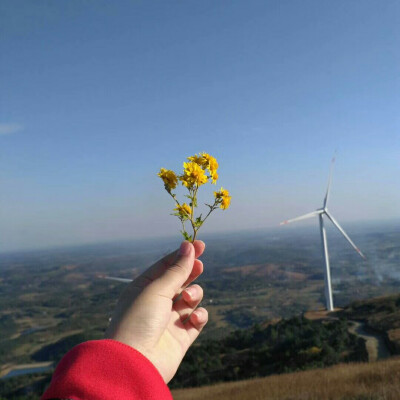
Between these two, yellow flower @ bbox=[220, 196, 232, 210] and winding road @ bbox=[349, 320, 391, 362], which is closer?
yellow flower @ bbox=[220, 196, 232, 210]

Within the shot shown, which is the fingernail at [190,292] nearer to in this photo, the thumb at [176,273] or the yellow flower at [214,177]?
the thumb at [176,273]

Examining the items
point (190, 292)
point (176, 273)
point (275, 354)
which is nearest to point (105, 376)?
point (176, 273)

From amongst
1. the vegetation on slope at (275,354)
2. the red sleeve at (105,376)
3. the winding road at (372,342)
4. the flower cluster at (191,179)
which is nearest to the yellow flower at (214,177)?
the flower cluster at (191,179)

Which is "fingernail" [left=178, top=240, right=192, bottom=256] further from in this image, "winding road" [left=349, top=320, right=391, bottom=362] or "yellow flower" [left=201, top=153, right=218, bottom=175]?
"winding road" [left=349, top=320, right=391, bottom=362]

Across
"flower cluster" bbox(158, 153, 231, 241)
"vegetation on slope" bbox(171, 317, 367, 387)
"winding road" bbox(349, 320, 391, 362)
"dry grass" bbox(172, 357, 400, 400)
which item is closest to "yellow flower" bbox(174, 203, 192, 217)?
"flower cluster" bbox(158, 153, 231, 241)

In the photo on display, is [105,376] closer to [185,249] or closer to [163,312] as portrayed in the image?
[163,312]

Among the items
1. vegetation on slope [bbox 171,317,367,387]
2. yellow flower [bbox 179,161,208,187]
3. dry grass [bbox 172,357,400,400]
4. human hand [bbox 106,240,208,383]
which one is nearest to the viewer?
human hand [bbox 106,240,208,383]

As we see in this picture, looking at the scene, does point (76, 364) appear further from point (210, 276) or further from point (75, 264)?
point (75, 264)

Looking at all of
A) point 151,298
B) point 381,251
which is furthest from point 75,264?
point 151,298
